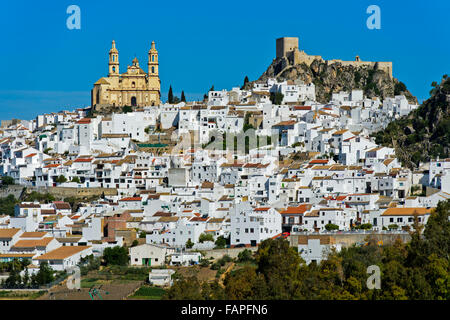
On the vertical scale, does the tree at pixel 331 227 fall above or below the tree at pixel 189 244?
above

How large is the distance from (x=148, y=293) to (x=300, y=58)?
139 feet

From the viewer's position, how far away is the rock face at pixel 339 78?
7406 cm

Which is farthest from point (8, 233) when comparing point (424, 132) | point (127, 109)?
point (424, 132)

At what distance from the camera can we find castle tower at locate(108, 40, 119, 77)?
74.6 metres

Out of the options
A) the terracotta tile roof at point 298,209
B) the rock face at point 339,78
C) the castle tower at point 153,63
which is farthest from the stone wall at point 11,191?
the rock face at point 339,78

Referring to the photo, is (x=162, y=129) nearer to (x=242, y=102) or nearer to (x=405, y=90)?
(x=242, y=102)

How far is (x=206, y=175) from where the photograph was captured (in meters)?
53.7

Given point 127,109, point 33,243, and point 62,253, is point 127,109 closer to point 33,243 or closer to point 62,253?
point 33,243

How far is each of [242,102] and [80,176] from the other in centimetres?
1689

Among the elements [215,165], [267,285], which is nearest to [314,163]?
[215,165]

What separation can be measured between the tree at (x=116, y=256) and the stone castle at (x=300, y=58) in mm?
36739

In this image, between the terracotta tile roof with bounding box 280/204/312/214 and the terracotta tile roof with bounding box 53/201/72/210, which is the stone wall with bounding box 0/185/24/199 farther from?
the terracotta tile roof with bounding box 280/204/312/214

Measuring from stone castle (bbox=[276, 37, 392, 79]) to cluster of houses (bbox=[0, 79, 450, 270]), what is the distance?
4.91 meters
